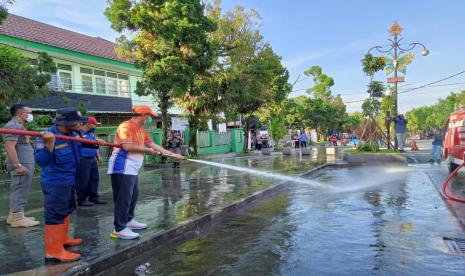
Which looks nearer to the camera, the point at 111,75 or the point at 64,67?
the point at 64,67

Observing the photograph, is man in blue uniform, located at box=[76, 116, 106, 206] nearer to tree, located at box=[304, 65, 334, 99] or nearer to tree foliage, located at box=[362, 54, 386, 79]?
tree foliage, located at box=[362, 54, 386, 79]

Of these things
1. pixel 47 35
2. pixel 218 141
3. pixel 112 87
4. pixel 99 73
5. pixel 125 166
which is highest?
pixel 47 35

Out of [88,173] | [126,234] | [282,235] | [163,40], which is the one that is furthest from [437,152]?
[126,234]

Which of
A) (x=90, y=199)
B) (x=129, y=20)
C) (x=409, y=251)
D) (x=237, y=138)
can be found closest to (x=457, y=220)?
(x=409, y=251)

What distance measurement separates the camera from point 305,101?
59469 millimetres

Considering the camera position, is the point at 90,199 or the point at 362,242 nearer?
the point at 362,242

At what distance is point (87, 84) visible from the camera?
22141 millimetres

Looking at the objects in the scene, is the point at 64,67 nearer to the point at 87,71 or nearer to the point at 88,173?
the point at 87,71

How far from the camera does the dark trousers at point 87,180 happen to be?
7516 millimetres

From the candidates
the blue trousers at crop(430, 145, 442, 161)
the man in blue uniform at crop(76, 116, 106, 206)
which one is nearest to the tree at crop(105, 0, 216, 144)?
the man in blue uniform at crop(76, 116, 106, 206)

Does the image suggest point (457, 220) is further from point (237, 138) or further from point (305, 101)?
point (305, 101)

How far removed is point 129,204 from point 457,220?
518 centimetres

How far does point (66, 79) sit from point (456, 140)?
18359 millimetres

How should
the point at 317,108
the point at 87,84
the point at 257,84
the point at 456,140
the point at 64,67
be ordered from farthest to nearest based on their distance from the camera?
the point at 317,108, the point at 257,84, the point at 87,84, the point at 64,67, the point at 456,140
